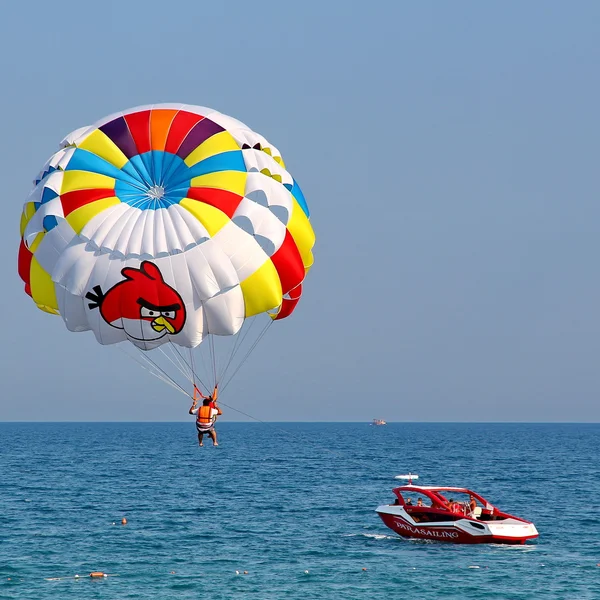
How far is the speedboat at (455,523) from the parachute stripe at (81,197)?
2308 cm

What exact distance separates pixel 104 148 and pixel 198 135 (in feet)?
9.68

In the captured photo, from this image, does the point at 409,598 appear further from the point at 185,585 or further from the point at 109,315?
the point at 109,315

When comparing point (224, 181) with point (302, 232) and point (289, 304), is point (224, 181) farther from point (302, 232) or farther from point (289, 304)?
point (289, 304)

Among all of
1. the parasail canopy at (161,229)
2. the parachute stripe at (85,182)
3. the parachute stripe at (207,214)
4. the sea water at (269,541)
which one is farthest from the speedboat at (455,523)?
the parachute stripe at (85,182)

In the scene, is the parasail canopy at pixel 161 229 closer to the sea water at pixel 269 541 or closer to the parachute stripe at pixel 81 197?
the parachute stripe at pixel 81 197

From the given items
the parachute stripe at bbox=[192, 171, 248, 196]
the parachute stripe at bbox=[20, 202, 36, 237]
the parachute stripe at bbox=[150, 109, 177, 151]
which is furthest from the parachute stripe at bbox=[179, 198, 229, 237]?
the parachute stripe at bbox=[20, 202, 36, 237]

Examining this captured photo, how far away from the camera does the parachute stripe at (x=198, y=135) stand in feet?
106

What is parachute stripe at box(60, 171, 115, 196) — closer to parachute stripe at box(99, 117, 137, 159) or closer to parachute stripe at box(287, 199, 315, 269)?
parachute stripe at box(99, 117, 137, 159)

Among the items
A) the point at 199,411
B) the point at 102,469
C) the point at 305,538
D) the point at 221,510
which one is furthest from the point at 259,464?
the point at 199,411

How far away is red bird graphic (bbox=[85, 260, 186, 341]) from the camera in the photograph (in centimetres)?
3083

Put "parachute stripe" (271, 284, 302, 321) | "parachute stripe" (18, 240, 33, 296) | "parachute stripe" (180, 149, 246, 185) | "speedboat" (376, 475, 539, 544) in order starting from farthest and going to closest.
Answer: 1. "speedboat" (376, 475, 539, 544)
2. "parachute stripe" (271, 284, 302, 321)
3. "parachute stripe" (18, 240, 33, 296)
4. "parachute stripe" (180, 149, 246, 185)

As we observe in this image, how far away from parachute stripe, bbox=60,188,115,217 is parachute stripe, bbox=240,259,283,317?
5020 millimetres

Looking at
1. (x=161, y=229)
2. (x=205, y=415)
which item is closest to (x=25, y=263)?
(x=161, y=229)

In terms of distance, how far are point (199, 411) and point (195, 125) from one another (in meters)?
9.01
